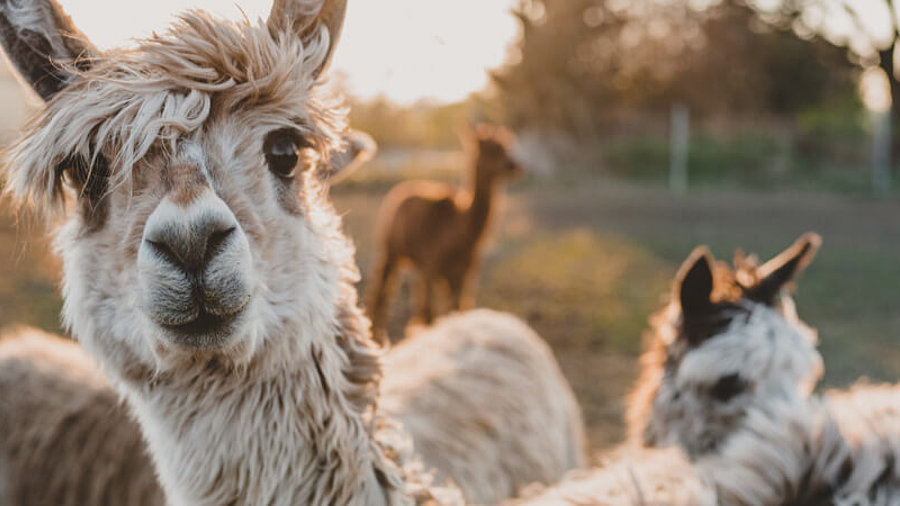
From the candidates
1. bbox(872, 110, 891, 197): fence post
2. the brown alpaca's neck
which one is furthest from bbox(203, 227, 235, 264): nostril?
bbox(872, 110, 891, 197): fence post

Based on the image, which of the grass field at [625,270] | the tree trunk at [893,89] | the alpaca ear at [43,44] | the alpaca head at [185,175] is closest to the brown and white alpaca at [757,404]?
the grass field at [625,270]

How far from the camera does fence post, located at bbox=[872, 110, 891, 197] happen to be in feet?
61.7

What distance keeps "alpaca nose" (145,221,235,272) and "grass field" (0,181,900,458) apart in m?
0.86

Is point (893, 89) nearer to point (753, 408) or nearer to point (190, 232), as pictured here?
point (753, 408)

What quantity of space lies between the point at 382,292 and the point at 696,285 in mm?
5328

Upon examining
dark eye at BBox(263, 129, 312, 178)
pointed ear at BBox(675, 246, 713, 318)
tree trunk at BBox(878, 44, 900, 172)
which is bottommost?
pointed ear at BBox(675, 246, 713, 318)

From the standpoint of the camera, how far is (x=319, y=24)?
1.97 meters

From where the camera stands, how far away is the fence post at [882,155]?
18.8m

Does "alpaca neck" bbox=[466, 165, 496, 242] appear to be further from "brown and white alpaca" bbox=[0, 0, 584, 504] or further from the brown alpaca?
"brown and white alpaca" bbox=[0, 0, 584, 504]

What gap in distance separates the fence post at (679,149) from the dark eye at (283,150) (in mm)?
19841

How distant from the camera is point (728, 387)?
253cm

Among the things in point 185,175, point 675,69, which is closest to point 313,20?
point 185,175

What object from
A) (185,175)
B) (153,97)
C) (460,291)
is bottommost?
(460,291)

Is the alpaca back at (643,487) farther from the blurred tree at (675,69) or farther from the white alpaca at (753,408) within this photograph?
the blurred tree at (675,69)
